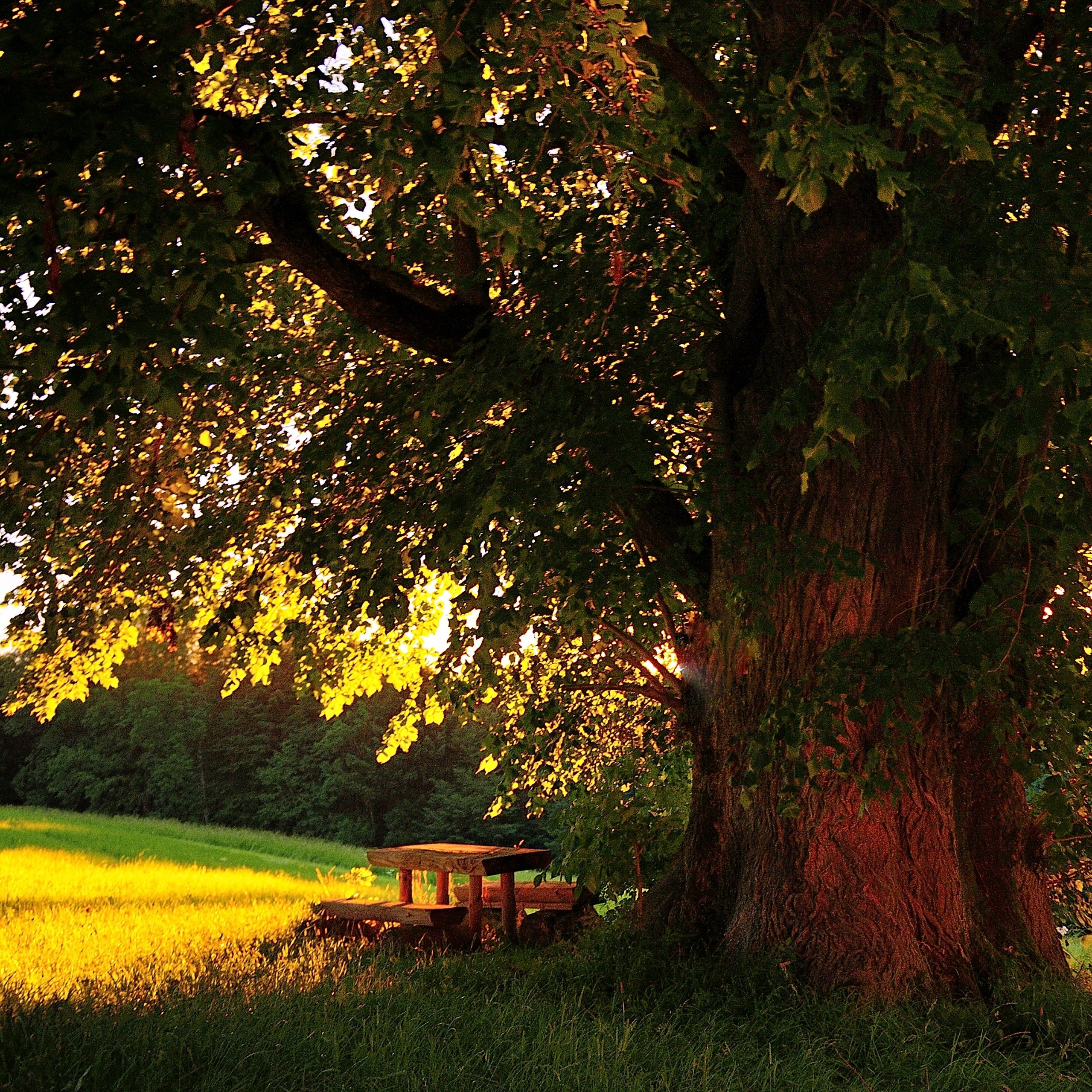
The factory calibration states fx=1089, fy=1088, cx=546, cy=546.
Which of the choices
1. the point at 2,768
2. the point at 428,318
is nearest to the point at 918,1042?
the point at 428,318

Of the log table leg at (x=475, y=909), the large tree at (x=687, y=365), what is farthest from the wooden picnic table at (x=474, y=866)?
the large tree at (x=687, y=365)

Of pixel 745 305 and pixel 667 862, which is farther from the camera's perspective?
pixel 667 862

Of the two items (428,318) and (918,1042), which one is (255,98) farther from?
(918,1042)

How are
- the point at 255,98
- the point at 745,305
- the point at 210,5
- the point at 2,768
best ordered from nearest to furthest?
the point at 210,5 < the point at 745,305 < the point at 255,98 < the point at 2,768

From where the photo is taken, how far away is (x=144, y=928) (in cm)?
1050

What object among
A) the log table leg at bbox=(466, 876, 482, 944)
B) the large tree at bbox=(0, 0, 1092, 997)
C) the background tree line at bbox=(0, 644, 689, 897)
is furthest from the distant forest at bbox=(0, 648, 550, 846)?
the large tree at bbox=(0, 0, 1092, 997)

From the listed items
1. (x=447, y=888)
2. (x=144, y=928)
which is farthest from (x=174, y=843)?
(x=447, y=888)

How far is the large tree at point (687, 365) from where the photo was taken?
16.0ft

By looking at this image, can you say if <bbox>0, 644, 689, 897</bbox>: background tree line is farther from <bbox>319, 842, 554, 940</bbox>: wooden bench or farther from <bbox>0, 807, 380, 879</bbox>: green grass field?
<bbox>319, 842, 554, 940</bbox>: wooden bench

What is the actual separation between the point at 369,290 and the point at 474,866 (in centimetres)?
530

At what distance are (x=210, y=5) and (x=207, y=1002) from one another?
4760 millimetres

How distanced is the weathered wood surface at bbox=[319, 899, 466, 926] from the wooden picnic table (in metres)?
0.08

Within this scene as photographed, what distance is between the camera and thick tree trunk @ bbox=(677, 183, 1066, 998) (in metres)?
6.49

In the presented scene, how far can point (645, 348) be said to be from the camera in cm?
770
